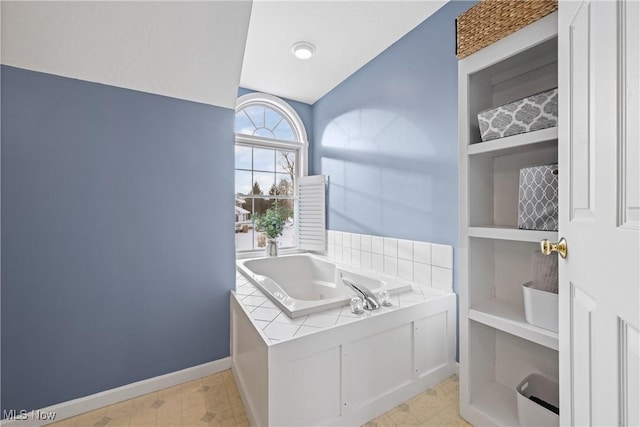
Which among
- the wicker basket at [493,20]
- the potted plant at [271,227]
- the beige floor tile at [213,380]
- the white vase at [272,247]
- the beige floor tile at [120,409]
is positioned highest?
the wicker basket at [493,20]

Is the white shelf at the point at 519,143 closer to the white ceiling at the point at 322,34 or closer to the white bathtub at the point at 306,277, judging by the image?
the white bathtub at the point at 306,277

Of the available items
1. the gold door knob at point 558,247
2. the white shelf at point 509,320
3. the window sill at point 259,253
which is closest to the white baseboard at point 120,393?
the window sill at point 259,253

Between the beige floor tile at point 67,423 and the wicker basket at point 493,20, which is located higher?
the wicker basket at point 493,20

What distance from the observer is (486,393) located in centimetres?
154

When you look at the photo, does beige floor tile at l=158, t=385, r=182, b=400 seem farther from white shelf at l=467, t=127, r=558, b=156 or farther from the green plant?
white shelf at l=467, t=127, r=558, b=156

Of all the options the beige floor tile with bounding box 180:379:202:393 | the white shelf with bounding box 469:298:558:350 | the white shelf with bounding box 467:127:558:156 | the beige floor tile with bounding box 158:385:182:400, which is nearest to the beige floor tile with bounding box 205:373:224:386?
the beige floor tile with bounding box 180:379:202:393

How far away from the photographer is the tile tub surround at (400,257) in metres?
2.02

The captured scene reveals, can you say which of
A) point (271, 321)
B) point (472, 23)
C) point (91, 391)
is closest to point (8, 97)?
point (91, 391)

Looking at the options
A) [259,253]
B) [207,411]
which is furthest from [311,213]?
[207,411]

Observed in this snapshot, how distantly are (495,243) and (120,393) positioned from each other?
7.90ft

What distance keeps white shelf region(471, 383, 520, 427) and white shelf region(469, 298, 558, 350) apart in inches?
17.2

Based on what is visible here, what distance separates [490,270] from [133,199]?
7.18 ft

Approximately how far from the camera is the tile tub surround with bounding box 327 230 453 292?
2.02 meters

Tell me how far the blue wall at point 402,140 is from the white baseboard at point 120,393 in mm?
1759
